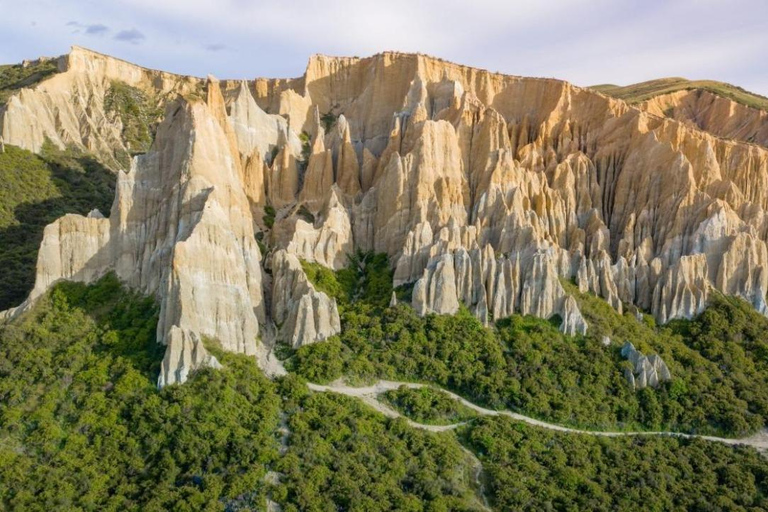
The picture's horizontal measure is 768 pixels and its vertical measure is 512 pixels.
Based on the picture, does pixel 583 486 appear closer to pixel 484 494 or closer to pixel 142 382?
pixel 484 494

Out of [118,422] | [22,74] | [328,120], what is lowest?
[118,422]

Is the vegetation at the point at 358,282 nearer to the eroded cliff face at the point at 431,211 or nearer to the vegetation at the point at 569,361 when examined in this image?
the vegetation at the point at 569,361

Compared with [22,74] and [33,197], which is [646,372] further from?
[22,74]

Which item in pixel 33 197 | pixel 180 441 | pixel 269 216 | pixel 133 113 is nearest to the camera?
pixel 180 441

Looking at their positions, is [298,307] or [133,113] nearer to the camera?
[298,307]

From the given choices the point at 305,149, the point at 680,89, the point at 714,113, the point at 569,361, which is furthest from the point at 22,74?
the point at 714,113

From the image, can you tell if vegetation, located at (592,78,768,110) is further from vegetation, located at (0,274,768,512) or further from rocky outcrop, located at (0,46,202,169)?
rocky outcrop, located at (0,46,202,169)

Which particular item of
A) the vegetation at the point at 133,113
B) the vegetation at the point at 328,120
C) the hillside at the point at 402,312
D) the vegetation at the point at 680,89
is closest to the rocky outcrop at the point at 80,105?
the vegetation at the point at 133,113
